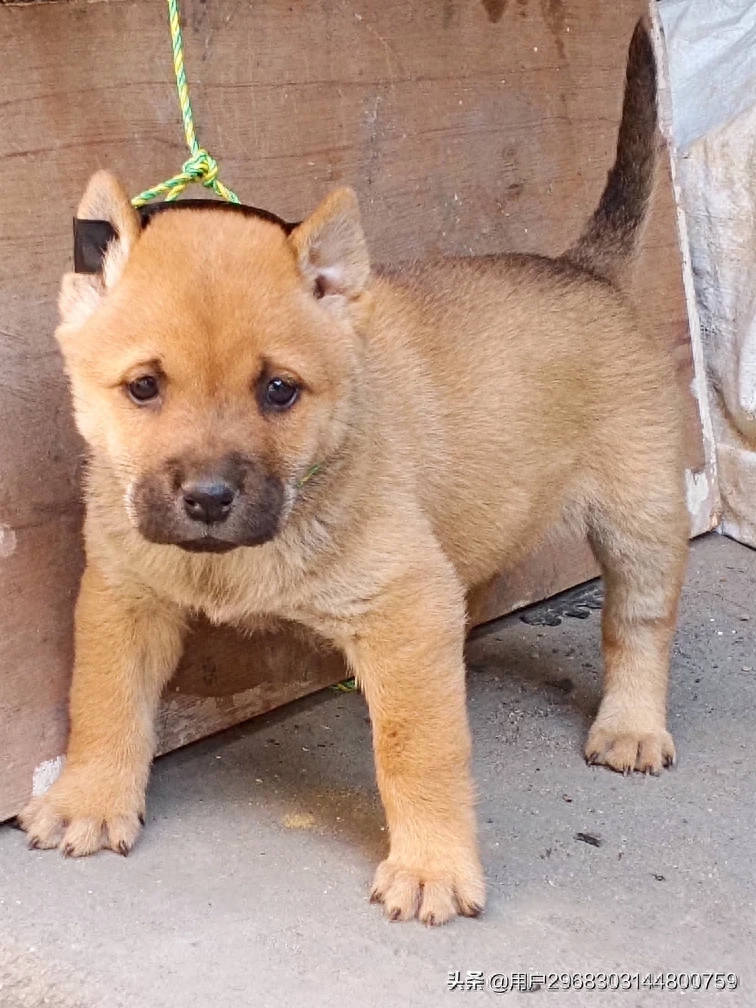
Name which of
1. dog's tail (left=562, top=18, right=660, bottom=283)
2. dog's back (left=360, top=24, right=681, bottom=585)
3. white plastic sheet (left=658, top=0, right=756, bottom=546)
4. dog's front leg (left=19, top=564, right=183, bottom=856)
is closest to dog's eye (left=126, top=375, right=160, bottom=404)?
dog's front leg (left=19, top=564, right=183, bottom=856)

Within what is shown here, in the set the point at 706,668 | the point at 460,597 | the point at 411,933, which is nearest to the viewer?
the point at 411,933

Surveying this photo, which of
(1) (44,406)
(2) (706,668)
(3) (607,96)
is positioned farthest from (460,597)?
(3) (607,96)

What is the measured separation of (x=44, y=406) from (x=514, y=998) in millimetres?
2023

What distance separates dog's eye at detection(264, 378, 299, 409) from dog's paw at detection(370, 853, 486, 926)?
122cm

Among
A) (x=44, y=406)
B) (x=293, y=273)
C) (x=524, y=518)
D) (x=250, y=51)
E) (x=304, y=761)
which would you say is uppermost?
(x=250, y=51)

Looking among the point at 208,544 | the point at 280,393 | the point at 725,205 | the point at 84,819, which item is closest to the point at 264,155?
the point at 280,393

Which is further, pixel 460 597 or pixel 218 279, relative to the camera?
pixel 460 597

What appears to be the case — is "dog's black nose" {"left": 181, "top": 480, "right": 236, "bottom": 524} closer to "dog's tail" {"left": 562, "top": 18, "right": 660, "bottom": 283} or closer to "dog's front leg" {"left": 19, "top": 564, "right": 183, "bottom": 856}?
"dog's front leg" {"left": 19, "top": 564, "right": 183, "bottom": 856}

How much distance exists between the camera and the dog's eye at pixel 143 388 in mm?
3049

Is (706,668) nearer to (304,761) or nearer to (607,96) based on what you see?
(304,761)

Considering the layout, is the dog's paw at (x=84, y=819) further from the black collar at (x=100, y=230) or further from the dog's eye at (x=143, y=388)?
the black collar at (x=100, y=230)

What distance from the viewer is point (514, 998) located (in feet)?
10.3

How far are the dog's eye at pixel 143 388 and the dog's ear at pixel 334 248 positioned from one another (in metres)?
0.49

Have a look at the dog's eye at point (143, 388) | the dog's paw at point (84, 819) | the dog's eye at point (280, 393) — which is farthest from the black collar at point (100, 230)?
the dog's paw at point (84, 819)
